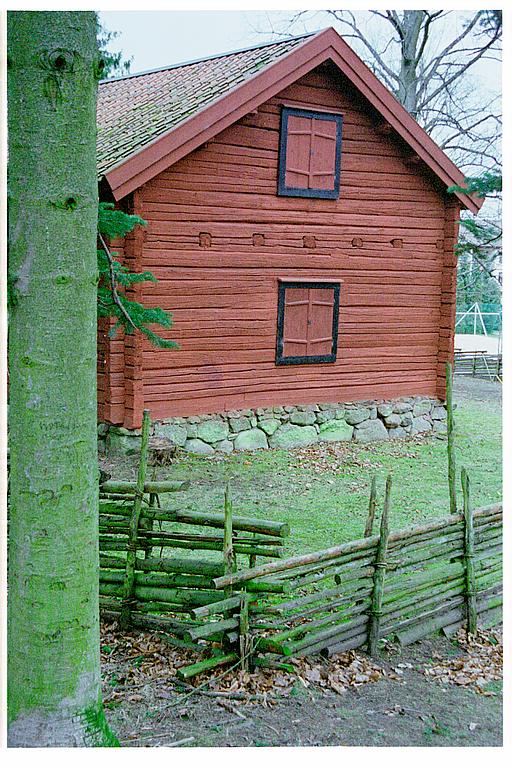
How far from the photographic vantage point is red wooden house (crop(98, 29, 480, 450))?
12.8m

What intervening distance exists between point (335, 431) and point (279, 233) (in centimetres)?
353

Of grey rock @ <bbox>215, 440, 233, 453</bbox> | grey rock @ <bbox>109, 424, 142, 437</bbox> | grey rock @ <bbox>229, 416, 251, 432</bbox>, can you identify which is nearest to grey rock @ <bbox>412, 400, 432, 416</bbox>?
grey rock @ <bbox>229, 416, 251, 432</bbox>

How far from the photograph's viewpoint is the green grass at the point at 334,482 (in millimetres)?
10383

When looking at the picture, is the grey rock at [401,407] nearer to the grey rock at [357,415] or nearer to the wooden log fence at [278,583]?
the grey rock at [357,415]

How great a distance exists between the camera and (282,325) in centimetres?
1431

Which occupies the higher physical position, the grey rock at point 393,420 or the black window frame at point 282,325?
the black window frame at point 282,325

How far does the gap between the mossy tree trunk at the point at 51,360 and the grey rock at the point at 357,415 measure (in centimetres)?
1110

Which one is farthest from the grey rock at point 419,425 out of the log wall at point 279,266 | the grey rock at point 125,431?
the grey rock at point 125,431

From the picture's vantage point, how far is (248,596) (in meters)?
5.71

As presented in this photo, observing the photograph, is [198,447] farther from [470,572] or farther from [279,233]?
[470,572]

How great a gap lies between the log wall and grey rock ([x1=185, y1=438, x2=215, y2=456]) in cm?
46

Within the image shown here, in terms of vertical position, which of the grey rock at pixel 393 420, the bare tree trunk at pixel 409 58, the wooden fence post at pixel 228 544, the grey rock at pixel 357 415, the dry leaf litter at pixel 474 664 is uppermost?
the bare tree trunk at pixel 409 58

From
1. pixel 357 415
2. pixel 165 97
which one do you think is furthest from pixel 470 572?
pixel 165 97

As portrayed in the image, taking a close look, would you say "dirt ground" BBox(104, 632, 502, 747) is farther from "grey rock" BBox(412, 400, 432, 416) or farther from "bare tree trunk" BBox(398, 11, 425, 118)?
"bare tree trunk" BBox(398, 11, 425, 118)
